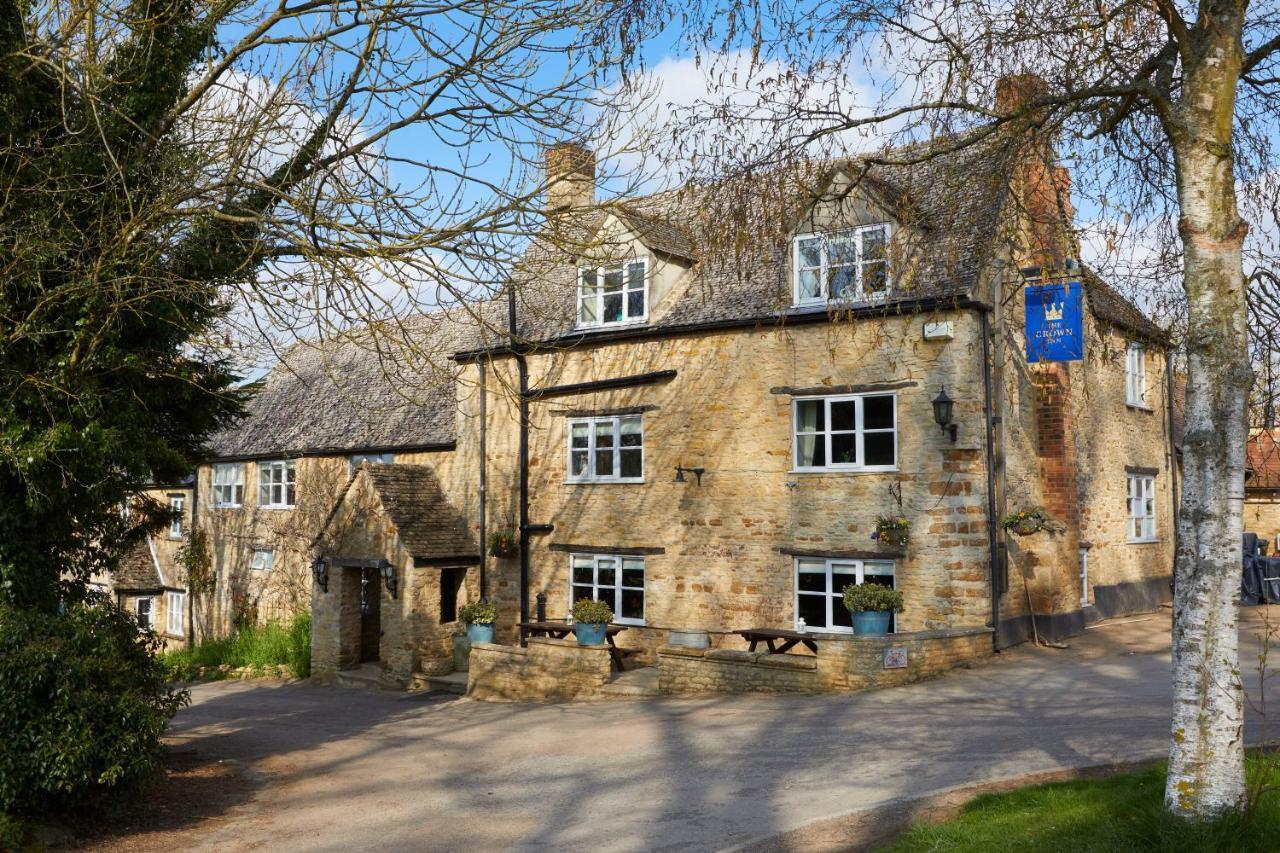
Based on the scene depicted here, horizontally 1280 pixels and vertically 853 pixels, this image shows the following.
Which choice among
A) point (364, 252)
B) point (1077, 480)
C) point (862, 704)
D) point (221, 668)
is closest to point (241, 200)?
point (364, 252)

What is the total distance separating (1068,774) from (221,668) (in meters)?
23.1

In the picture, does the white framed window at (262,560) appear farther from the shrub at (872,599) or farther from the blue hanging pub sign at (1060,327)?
the blue hanging pub sign at (1060,327)

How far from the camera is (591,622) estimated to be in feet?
60.6

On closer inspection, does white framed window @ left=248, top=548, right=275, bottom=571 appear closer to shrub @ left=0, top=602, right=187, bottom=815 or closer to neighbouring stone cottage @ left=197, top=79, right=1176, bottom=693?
neighbouring stone cottage @ left=197, top=79, right=1176, bottom=693

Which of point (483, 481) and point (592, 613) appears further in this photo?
point (483, 481)

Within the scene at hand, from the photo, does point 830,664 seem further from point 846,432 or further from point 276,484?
point 276,484

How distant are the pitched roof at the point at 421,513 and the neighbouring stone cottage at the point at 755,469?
0.18 ft

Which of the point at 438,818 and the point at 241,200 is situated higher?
the point at 241,200

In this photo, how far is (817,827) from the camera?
27.5ft

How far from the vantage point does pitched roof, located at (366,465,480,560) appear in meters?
22.2

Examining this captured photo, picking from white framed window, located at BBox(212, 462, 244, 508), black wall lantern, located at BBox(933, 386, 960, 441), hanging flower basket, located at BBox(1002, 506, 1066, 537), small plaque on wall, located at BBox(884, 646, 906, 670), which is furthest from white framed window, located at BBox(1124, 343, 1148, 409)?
white framed window, located at BBox(212, 462, 244, 508)

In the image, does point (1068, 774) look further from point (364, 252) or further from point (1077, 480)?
point (1077, 480)

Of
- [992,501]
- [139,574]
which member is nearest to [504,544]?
[992,501]

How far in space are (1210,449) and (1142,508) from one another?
1776 cm
